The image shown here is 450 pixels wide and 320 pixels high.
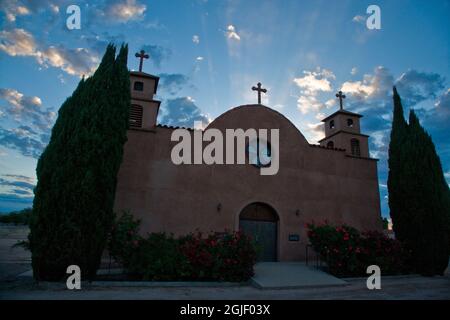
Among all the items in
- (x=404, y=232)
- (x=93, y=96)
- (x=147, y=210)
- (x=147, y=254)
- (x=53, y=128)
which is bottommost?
(x=147, y=254)

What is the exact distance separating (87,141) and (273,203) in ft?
28.0

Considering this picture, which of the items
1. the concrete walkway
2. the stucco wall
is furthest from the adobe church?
the concrete walkway

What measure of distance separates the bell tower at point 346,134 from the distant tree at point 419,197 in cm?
595

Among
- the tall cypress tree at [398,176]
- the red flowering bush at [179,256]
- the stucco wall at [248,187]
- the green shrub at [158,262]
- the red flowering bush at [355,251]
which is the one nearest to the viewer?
the green shrub at [158,262]

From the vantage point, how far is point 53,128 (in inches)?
350

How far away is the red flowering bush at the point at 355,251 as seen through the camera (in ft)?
32.0

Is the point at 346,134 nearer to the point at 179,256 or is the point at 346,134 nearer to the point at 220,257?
the point at 220,257

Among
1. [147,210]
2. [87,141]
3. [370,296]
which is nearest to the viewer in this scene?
[370,296]

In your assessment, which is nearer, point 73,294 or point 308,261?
point 73,294

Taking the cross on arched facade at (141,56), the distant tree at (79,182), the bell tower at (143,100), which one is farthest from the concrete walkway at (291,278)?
the cross on arched facade at (141,56)

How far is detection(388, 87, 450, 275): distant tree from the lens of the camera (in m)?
10.5

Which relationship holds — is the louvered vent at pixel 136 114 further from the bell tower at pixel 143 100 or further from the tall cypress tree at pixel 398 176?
the tall cypress tree at pixel 398 176
